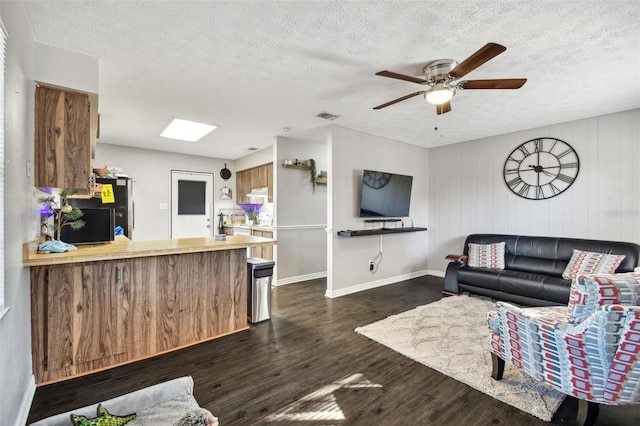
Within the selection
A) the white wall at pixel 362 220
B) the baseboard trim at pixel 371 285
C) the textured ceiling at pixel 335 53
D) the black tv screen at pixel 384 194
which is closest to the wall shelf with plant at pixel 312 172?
the white wall at pixel 362 220

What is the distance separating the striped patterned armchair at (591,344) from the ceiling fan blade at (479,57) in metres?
1.45

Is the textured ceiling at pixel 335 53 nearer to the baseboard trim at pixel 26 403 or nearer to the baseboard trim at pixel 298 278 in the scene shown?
the baseboard trim at pixel 26 403

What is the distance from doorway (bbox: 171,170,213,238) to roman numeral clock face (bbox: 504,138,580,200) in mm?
6001

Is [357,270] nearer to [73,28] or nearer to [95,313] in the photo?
[95,313]

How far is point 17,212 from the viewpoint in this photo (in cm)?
163

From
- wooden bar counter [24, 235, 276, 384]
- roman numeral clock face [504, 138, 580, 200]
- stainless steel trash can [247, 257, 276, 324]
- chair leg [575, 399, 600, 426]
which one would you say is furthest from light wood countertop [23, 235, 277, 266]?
roman numeral clock face [504, 138, 580, 200]

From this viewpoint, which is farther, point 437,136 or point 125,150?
point 125,150

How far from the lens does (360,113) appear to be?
3752 mm

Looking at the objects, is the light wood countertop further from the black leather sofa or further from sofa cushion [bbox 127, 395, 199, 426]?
the black leather sofa

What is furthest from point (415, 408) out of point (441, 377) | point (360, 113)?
point (360, 113)

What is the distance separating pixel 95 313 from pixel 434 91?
331cm

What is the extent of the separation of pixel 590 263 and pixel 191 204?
6831mm

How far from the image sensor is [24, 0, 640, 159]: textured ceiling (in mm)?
1841

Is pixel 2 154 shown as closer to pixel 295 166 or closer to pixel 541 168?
pixel 295 166
